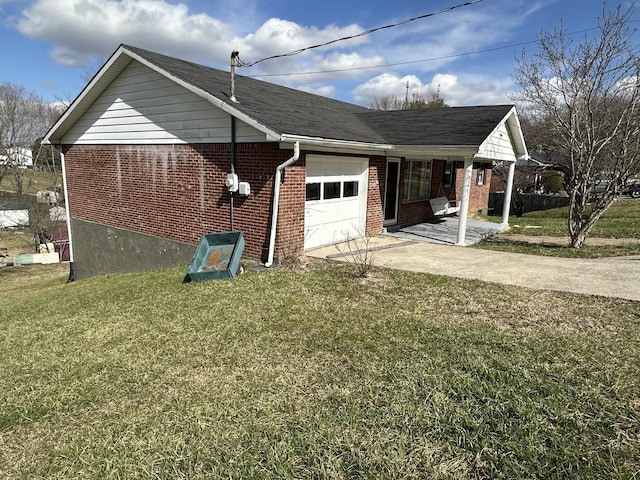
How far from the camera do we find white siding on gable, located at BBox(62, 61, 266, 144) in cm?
870

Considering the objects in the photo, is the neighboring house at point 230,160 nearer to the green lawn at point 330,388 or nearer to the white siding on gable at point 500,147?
the white siding on gable at point 500,147

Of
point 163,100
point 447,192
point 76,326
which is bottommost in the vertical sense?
point 76,326

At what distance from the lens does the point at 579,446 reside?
2.78m

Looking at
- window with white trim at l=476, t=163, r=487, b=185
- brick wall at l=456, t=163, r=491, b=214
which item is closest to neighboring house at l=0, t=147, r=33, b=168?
brick wall at l=456, t=163, r=491, b=214

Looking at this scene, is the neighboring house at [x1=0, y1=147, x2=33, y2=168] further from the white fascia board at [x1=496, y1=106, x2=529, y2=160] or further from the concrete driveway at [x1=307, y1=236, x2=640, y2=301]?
the white fascia board at [x1=496, y1=106, x2=529, y2=160]

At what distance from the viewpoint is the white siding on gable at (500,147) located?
10.9m

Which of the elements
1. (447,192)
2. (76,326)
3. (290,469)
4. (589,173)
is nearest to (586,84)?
(589,173)

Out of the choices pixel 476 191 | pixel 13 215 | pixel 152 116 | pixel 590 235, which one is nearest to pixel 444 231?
pixel 590 235

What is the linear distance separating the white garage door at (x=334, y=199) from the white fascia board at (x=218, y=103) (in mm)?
1649

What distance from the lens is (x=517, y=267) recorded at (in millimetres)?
7855

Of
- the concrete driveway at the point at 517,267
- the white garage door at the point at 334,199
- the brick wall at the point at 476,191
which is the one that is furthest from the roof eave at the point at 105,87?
the brick wall at the point at 476,191

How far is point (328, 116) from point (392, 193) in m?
3.10

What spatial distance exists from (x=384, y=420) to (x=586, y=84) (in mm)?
10104

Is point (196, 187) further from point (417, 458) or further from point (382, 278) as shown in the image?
point (417, 458)
